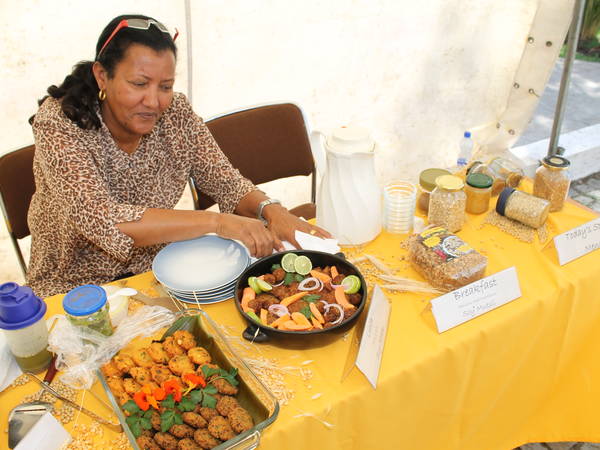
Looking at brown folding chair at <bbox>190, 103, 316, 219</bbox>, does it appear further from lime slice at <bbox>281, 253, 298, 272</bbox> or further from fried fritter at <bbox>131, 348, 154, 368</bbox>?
fried fritter at <bbox>131, 348, 154, 368</bbox>

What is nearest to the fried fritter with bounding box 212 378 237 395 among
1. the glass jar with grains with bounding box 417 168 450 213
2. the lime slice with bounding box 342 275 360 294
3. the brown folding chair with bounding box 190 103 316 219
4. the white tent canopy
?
the lime slice with bounding box 342 275 360 294

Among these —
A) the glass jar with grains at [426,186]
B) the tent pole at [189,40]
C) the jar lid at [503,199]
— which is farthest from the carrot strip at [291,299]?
the tent pole at [189,40]

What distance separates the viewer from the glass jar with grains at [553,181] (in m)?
1.48

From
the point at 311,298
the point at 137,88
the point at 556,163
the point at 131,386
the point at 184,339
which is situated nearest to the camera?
the point at 131,386

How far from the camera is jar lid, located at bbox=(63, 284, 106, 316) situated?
991 mm

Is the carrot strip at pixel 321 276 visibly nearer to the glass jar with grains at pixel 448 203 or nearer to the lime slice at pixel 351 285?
the lime slice at pixel 351 285

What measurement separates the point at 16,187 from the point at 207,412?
115 cm

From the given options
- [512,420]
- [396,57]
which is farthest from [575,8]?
[512,420]

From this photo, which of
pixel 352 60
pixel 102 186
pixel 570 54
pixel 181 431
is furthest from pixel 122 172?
pixel 570 54

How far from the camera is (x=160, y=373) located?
3.14ft

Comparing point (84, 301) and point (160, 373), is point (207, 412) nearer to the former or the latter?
point (160, 373)

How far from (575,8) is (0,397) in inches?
108

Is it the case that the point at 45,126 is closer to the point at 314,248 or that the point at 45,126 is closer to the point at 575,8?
the point at 314,248

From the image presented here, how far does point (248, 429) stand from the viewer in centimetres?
86
